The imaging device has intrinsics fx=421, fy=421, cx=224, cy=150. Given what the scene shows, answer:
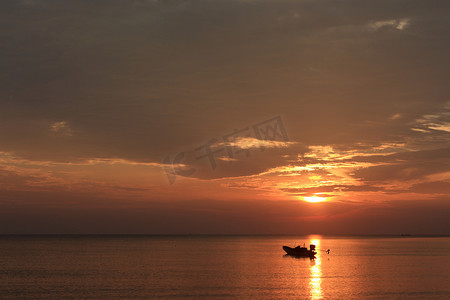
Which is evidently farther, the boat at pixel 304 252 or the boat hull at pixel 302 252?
the boat at pixel 304 252

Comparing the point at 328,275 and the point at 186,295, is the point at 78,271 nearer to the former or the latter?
the point at 186,295

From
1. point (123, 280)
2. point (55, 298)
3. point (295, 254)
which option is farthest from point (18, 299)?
point (295, 254)

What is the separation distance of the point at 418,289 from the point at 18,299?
230 feet

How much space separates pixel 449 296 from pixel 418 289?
7.82m

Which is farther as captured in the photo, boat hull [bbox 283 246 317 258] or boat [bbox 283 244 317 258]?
boat [bbox 283 244 317 258]

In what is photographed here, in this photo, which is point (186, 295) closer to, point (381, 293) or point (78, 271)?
point (381, 293)

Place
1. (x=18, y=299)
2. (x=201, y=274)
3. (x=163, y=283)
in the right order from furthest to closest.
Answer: (x=201, y=274), (x=163, y=283), (x=18, y=299)

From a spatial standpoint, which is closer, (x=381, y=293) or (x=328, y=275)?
(x=381, y=293)

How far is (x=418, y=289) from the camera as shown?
7881 cm

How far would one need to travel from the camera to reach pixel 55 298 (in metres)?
68.0

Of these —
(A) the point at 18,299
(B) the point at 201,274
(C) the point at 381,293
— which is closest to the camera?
(A) the point at 18,299

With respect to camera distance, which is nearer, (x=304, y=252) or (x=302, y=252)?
(x=304, y=252)

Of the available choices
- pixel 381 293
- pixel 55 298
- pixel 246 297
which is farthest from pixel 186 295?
pixel 381 293

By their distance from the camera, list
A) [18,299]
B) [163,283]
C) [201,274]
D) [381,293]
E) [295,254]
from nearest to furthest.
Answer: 1. [18,299]
2. [381,293]
3. [163,283]
4. [201,274]
5. [295,254]
